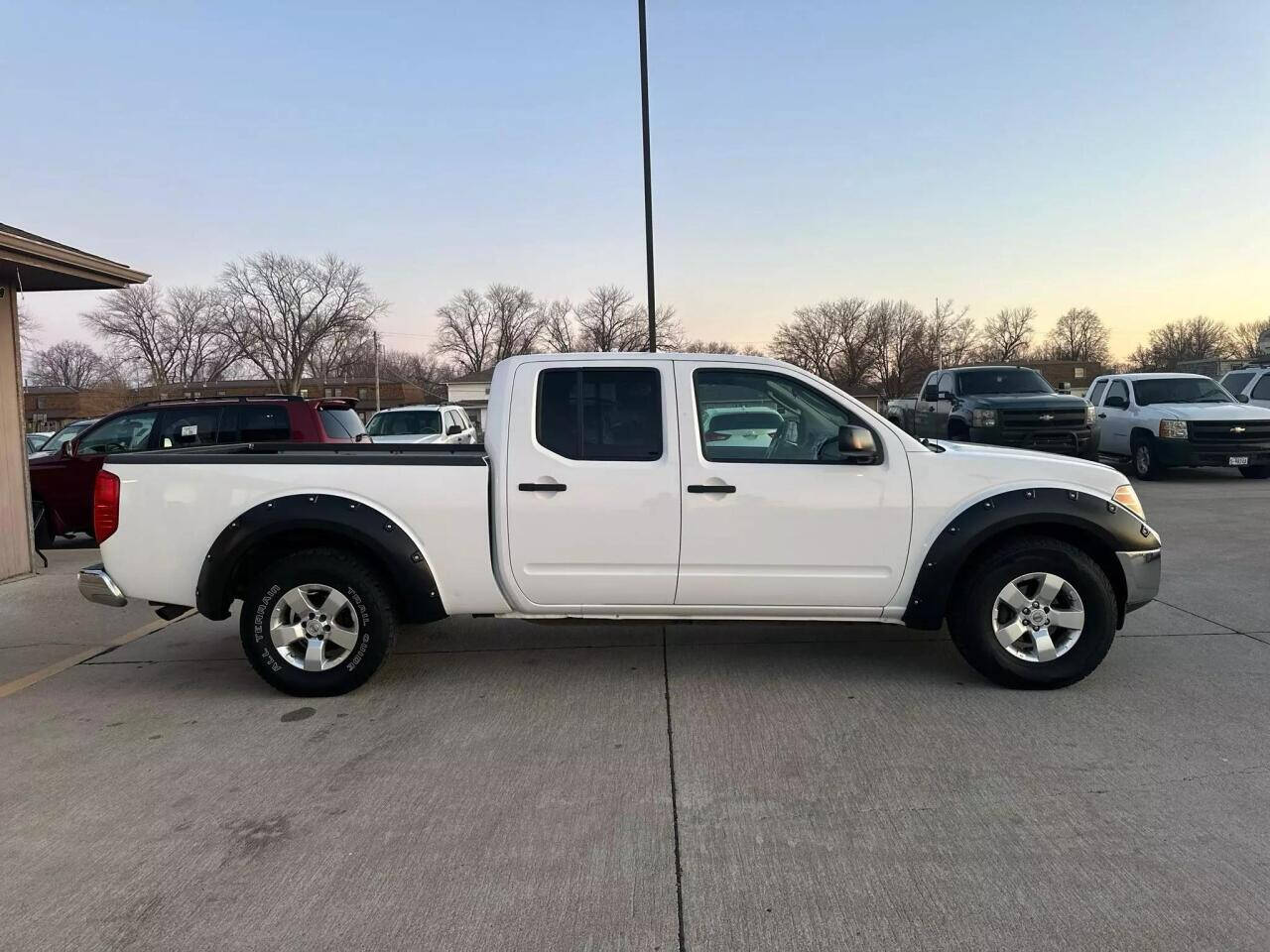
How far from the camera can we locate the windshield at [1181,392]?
14.5 meters

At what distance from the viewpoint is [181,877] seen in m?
2.90

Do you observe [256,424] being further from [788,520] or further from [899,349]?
[899,349]

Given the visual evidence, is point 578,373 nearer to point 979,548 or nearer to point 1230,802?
point 979,548

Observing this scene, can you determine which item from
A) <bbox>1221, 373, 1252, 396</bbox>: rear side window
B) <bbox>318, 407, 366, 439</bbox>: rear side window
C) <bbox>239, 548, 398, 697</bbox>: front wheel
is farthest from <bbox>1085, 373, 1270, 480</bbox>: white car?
<bbox>239, 548, 398, 697</bbox>: front wheel

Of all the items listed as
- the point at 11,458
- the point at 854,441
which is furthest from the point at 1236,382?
the point at 11,458

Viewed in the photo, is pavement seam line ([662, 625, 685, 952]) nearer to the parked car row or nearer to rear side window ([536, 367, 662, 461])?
rear side window ([536, 367, 662, 461])

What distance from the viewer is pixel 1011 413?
14.1 metres

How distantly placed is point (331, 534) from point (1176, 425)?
13859 millimetres

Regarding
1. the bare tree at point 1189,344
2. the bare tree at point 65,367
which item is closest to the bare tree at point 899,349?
the bare tree at point 1189,344

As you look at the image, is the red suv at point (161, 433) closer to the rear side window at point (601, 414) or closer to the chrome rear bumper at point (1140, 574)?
the rear side window at point (601, 414)

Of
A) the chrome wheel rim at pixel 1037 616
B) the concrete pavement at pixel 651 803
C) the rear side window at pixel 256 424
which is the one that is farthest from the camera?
the rear side window at pixel 256 424

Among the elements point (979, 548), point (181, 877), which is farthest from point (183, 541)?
point (979, 548)

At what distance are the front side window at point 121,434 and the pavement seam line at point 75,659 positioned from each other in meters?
4.32

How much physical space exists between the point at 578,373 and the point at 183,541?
2.34 metres
